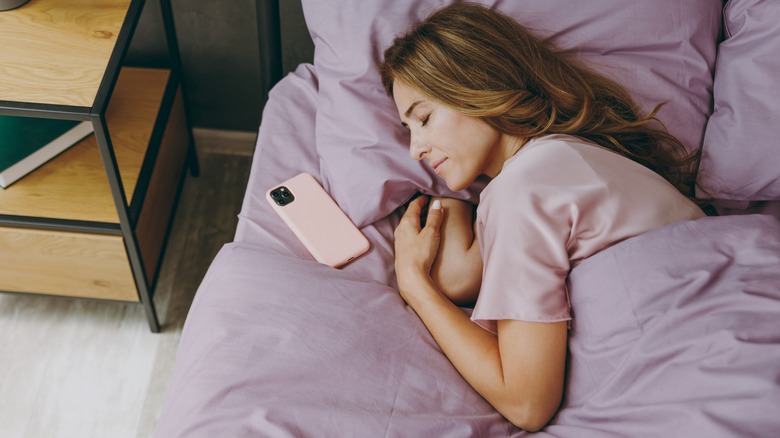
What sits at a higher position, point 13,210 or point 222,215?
point 13,210

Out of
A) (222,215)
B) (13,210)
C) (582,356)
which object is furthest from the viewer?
(222,215)

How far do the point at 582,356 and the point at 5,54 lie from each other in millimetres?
1031

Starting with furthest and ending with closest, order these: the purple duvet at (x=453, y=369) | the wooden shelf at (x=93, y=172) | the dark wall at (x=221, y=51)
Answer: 1. the dark wall at (x=221, y=51)
2. the wooden shelf at (x=93, y=172)
3. the purple duvet at (x=453, y=369)

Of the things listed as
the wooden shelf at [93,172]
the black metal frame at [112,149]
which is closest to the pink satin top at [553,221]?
the black metal frame at [112,149]

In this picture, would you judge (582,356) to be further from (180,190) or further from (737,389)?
(180,190)

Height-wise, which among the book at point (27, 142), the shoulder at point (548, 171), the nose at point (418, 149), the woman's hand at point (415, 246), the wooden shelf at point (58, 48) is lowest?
the book at point (27, 142)

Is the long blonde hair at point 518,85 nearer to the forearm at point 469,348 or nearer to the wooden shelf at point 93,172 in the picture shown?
the forearm at point 469,348

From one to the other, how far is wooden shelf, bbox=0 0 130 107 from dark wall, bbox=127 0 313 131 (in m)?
0.31

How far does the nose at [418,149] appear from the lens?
3.61ft

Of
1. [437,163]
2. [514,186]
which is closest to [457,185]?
[437,163]

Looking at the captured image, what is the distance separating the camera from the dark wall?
1.59m

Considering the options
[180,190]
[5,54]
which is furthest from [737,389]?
[180,190]

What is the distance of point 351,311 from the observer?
40.9 inches

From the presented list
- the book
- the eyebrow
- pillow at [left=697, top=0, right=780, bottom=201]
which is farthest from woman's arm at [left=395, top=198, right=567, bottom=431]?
the book
